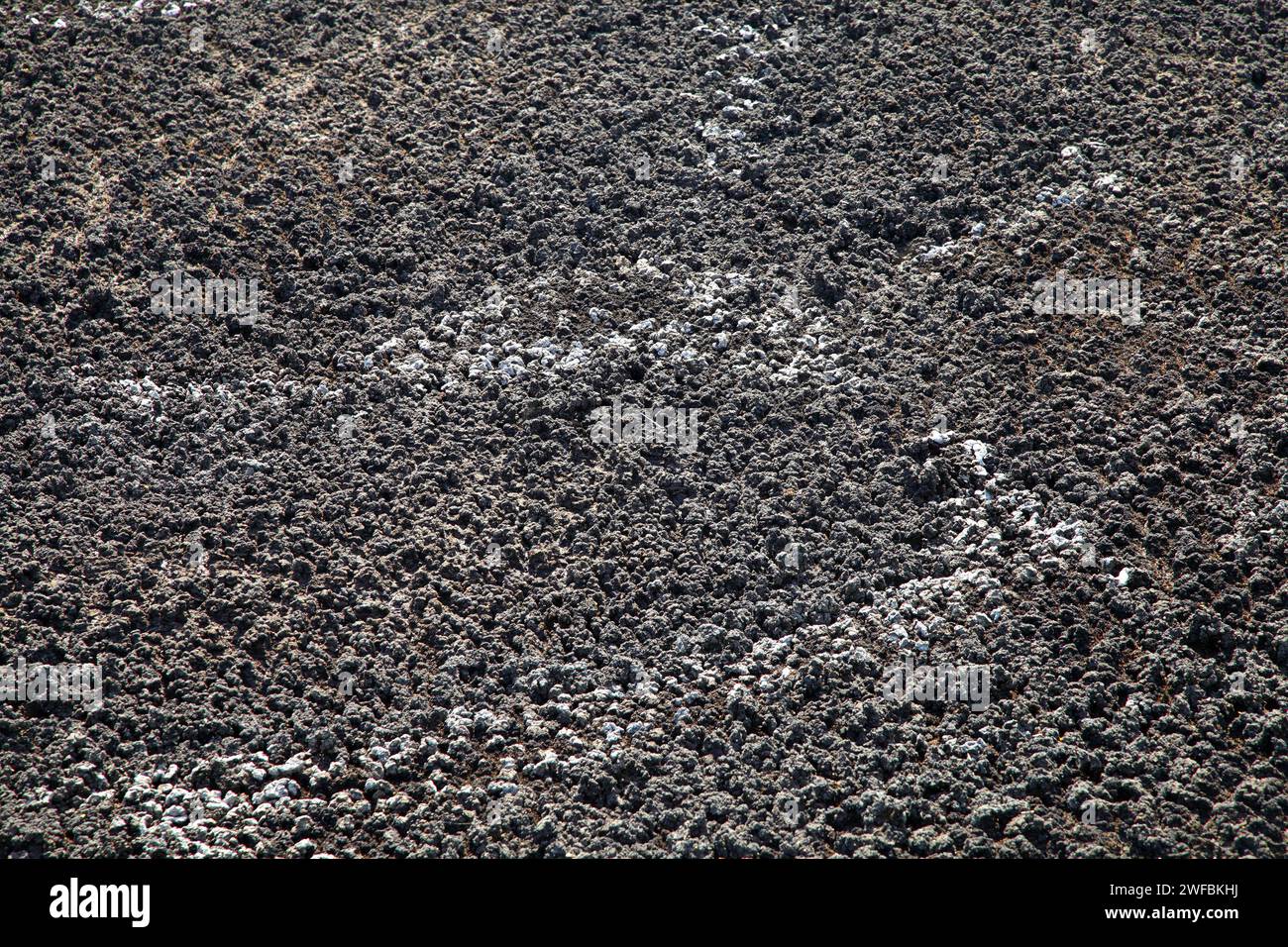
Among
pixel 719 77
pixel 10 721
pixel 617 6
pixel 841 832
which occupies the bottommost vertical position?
pixel 841 832

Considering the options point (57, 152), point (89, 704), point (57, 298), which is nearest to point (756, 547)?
point (89, 704)

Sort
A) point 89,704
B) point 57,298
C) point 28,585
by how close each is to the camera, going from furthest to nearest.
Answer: point 57,298, point 28,585, point 89,704

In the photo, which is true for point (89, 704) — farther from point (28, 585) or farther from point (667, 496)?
point (667, 496)

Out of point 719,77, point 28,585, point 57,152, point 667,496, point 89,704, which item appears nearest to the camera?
point 89,704

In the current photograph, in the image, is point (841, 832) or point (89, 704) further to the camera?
point (89, 704)

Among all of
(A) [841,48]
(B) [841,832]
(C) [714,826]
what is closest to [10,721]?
(C) [714,826]

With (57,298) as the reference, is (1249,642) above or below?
below
